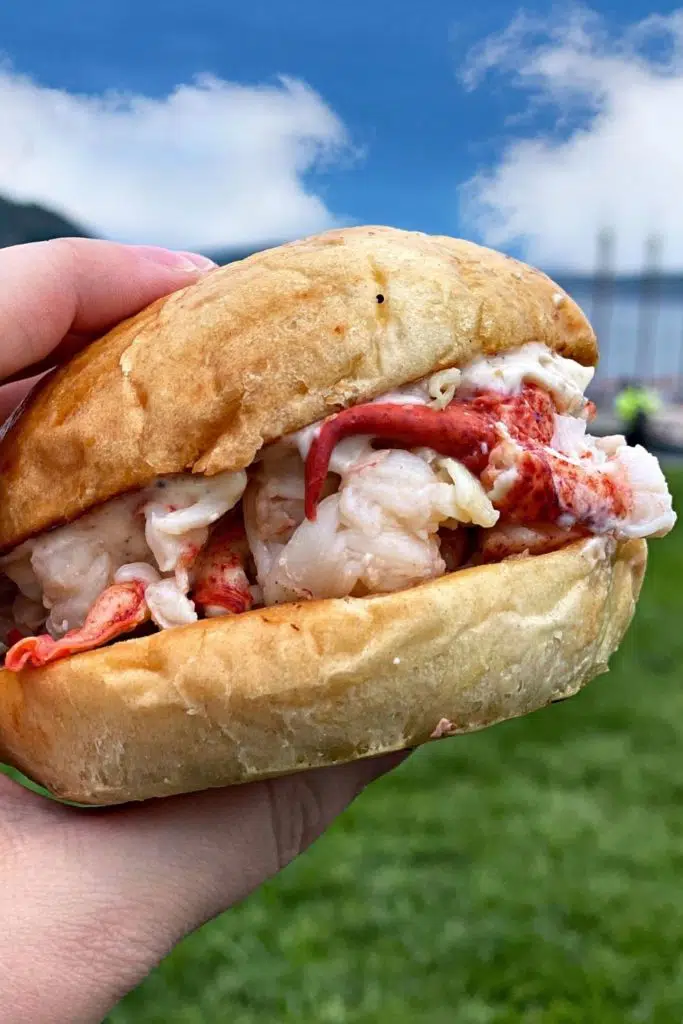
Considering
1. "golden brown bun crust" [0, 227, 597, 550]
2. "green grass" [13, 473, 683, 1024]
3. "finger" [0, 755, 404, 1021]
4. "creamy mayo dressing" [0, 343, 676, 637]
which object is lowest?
"green grass" [13, 473, 683, 1024]

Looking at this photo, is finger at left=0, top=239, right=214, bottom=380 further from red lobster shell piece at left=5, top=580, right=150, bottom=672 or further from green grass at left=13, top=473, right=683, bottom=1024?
green grass at left=13, top=473, right=683, bottom=1024

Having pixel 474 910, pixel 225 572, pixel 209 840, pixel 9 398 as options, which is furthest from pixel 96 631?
pixel 474 910

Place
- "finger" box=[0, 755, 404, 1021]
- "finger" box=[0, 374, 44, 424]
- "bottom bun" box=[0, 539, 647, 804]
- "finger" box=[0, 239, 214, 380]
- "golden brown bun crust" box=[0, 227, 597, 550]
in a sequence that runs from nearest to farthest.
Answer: "bottom bun" box=[0, 539, 647, 804] → "golden brown bun crust" box=[0, 227, 597, 550] → "finger" box=[0, 755, 404, 1021] → "finger" box=[0, 239, 214, 380] → "finger" box=[0, 374, 44, 424]

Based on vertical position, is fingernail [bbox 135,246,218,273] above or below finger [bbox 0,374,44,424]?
above

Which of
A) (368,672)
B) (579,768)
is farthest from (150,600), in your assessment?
(579,768)

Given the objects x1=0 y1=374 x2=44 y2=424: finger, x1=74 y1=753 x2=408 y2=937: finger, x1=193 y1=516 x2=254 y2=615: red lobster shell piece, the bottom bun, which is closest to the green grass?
x1=74 y1=753 x2=408 y2=937: finger

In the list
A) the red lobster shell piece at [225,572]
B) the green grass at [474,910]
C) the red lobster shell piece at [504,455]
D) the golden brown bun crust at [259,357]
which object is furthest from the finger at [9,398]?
the green grass at [474,910]
